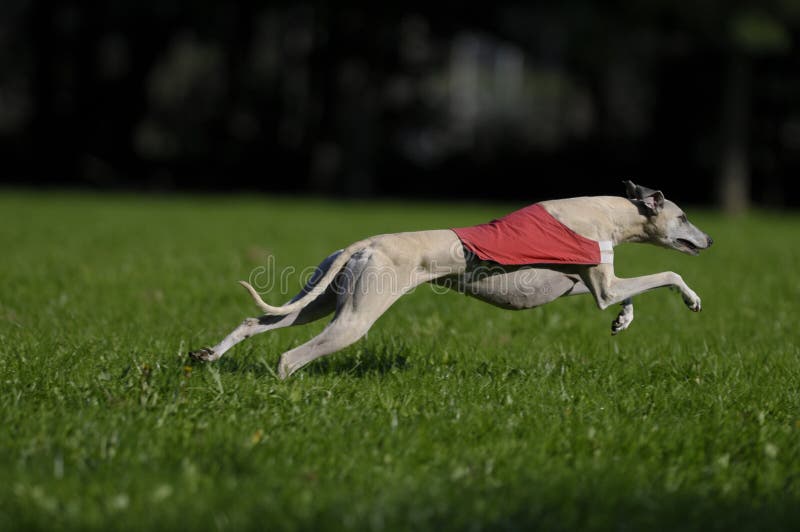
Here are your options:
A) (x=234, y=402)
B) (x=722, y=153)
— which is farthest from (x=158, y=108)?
Answer: (x=234, y=402)

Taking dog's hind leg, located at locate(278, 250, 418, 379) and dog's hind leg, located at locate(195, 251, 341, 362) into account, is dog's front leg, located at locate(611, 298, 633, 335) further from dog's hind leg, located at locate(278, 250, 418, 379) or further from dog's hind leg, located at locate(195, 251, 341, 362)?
dog's hind leg, located at locate(195, 251, 341, 362)

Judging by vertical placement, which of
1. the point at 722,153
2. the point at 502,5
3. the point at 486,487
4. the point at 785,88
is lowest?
the point at 486,487

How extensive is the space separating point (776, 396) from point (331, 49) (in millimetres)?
28992

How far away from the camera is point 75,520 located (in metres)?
3.26

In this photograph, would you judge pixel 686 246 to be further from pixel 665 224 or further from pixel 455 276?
pixel 455 276

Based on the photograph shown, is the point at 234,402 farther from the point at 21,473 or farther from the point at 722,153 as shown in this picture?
the point at 722,153

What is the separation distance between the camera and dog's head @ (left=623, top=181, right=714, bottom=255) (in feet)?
18.3

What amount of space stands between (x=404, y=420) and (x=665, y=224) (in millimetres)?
2235

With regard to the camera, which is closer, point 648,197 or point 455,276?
point 455,276

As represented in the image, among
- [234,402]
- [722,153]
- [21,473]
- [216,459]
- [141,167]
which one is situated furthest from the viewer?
[141,167]

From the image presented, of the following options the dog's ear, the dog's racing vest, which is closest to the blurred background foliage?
the dog's ear

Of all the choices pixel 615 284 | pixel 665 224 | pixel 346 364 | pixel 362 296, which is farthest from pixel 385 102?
pixel 362 296

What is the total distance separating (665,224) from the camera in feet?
18.5

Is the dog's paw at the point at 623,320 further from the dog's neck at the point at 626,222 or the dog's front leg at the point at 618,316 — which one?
the dog's neck at the point at 626,222
